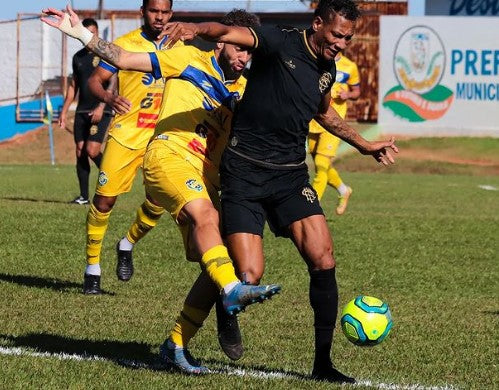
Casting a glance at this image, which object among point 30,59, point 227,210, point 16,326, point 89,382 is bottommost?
point 30,59

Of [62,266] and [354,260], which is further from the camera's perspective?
[354,260]

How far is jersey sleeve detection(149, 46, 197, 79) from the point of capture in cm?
709

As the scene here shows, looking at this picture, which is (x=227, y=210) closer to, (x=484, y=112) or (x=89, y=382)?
(x=89, y=382)

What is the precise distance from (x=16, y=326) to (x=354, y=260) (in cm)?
550

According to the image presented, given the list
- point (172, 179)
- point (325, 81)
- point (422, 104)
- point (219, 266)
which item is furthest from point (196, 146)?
point (422, 104)

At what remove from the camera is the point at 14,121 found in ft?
137

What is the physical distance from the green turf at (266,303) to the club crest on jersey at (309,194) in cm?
100

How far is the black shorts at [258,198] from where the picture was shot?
6.88 metres

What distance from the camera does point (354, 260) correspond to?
13.1 m

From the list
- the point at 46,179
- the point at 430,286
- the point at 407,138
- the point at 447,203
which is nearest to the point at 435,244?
the point at 430,286

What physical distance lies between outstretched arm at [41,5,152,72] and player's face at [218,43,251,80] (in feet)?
2.80

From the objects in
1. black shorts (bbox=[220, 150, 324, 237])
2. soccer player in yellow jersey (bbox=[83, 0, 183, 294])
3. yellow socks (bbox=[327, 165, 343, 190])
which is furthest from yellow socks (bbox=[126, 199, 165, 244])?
yellow socks (bbox=[327, 165, 343, 190])

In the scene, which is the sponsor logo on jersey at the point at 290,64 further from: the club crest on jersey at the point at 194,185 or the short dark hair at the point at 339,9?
the club crest on jersey at the point at 194,185

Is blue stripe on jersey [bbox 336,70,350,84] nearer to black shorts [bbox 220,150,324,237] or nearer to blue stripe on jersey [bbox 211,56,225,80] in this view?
blue stripe on jersey [bbox 211,56,225,80]
